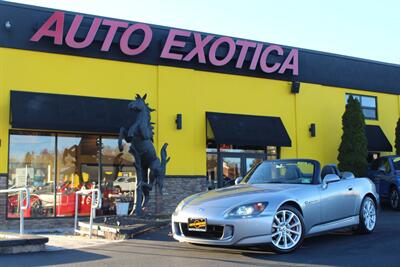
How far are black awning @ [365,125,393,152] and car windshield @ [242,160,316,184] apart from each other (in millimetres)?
12477

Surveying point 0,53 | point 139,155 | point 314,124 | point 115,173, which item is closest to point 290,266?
point 139,155

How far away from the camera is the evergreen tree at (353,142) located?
61.1 ft

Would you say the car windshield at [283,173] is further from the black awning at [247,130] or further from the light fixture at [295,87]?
the light fixture at [295,87]

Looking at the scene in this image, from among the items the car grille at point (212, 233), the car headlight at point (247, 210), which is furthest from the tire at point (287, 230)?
the car grille at point (212, 233)

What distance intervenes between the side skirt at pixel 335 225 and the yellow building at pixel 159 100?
8.21 meters

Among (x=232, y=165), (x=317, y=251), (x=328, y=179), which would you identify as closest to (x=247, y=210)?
(x=317, y=251)

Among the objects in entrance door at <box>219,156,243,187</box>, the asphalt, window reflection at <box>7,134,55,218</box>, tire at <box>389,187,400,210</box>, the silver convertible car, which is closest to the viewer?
the asphalt

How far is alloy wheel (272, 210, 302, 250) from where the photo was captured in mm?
7078

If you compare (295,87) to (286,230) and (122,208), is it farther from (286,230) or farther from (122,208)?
(286,230)

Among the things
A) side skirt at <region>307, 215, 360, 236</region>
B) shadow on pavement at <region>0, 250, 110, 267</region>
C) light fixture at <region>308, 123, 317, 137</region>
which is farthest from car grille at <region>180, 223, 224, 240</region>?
light fixture at <region>308, 123, 317, 137</region>

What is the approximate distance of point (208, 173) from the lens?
57.1 ft

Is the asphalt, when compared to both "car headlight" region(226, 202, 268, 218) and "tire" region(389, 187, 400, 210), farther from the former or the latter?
"tire" region(389, 187, 400, 210)

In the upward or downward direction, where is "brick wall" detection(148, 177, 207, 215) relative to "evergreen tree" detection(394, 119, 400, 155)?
downward

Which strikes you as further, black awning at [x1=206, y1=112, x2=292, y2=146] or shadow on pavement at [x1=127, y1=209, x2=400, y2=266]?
black awning at [x1=206, y1=112, x2=292, y2=146]
